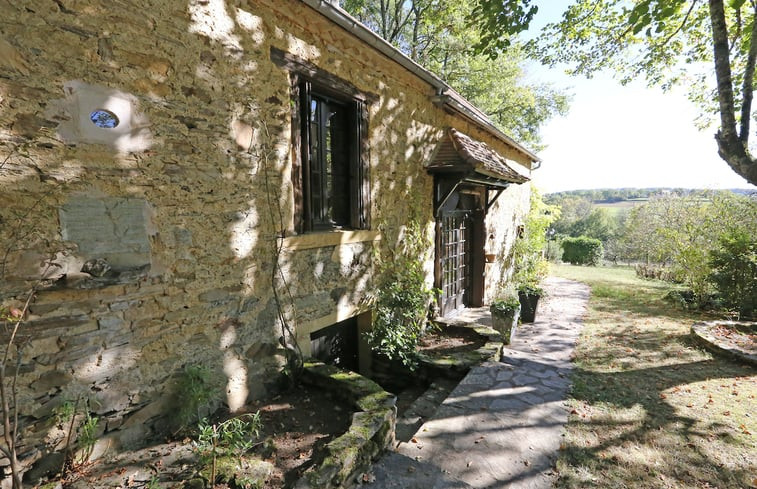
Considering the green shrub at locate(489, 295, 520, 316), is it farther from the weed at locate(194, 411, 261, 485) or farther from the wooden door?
the weed at locate(194, 411, 261, 485)

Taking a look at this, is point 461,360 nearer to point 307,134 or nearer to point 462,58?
point 307,134

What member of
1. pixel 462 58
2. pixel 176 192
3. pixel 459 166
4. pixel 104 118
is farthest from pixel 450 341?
pixel 462 58

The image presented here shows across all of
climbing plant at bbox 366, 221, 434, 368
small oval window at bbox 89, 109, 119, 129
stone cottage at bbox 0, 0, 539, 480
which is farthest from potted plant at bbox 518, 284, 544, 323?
small oval window at bbox 89, 109, 119, 129

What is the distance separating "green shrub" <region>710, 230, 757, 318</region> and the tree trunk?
4301 mm

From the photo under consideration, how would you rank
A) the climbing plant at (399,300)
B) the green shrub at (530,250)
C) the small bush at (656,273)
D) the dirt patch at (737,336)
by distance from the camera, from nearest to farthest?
the climbing plant at (399,300)
the dirt patch at (737,336)
the green shrub at (530,250)
the small bush at (656,273)

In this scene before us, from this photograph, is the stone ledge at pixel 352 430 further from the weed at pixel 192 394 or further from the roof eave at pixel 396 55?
the roof eave at pixel 396 55

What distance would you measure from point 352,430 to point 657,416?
3.37 metres

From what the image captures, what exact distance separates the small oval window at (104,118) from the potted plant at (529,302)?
7.11m

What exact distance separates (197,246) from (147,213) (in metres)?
0.43

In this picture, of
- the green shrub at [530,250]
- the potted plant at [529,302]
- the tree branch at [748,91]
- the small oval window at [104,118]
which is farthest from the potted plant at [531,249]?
the small oval window at [104,118]

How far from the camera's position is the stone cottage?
193cm

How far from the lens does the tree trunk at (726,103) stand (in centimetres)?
399

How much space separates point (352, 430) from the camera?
256 cm

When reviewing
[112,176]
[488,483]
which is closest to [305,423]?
[488,483]
